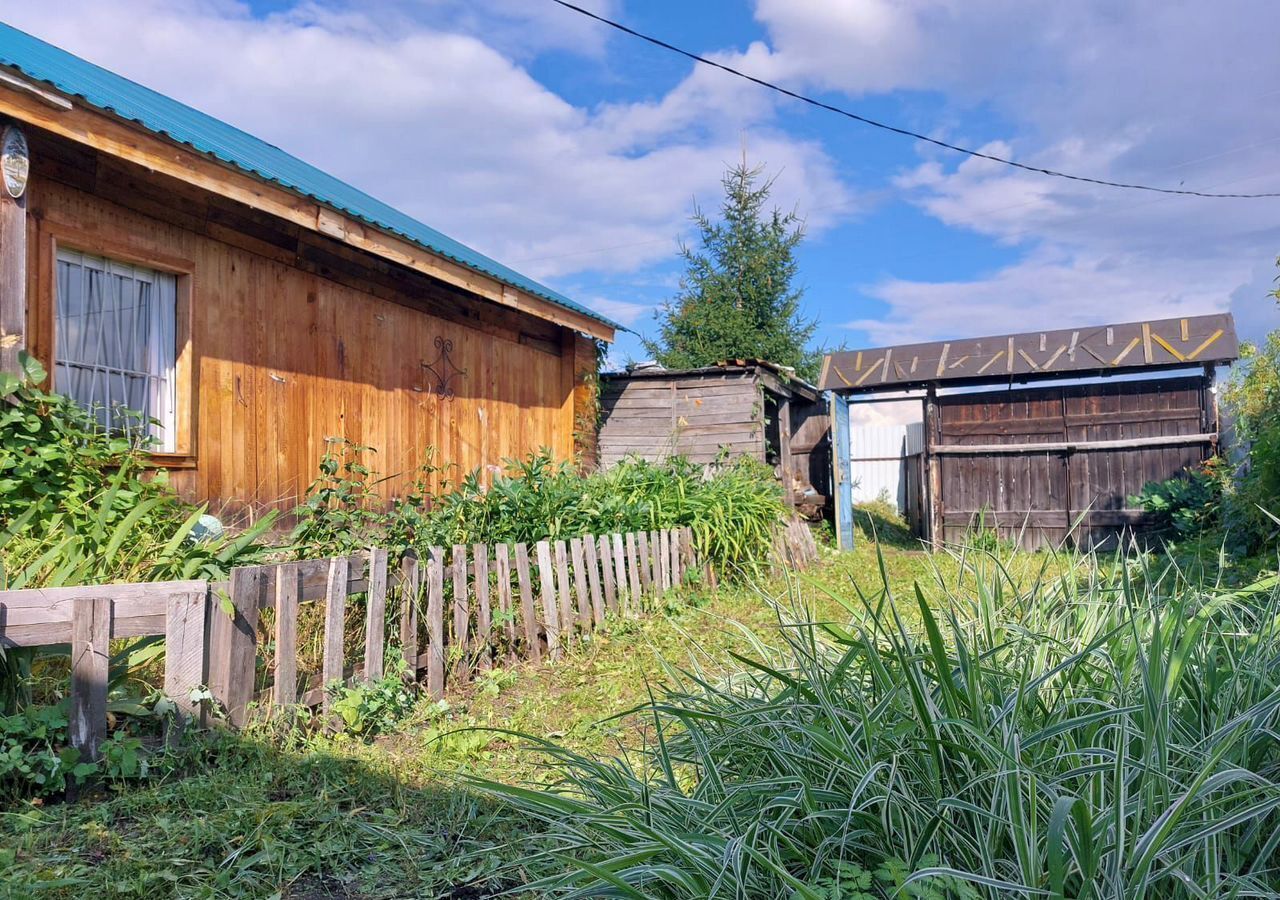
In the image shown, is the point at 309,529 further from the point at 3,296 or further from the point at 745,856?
the point at 745,856

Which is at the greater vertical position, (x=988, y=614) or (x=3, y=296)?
(x=3, y=296)

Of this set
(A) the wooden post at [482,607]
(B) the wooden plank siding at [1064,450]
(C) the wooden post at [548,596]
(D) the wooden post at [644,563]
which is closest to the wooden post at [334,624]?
(A) the wooden post at [482,607]

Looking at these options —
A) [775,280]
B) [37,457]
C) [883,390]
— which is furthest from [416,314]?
[775,280]

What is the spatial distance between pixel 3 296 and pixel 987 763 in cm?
520

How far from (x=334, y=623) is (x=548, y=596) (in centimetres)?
180

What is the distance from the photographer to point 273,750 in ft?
11.3

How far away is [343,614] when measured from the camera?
166 inches

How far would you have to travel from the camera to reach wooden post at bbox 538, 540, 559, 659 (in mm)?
5648

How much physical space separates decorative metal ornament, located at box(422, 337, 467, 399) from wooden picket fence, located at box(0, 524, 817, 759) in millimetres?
2845

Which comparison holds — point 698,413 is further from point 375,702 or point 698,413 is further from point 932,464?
point 375,702

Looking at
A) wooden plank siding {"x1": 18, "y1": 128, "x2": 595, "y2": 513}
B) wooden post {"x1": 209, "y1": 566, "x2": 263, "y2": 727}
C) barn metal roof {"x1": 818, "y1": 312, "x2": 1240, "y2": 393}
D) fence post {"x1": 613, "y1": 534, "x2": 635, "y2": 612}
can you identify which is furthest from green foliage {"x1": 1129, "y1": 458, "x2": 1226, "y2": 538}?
wooden post {"x1": 209, "y1": 566, "x2": 263, "y2": 727}

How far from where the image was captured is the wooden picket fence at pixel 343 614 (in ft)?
10.2

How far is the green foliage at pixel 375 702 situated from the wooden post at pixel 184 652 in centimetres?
74

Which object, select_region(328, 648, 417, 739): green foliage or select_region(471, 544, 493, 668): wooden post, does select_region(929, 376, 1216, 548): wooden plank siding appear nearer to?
select_region(471, 544, 493, 668): wooden post
